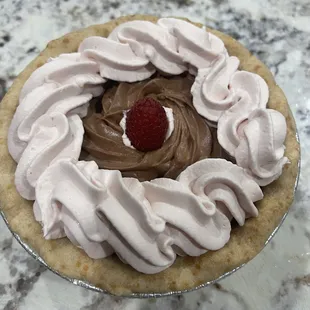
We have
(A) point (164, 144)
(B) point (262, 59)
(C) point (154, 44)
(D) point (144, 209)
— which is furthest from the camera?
(B) point (262, 59)

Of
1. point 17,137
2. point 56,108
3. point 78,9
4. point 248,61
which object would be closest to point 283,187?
point 248,61

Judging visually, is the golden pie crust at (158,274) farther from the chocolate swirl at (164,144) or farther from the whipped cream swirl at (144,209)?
the chocolate swirl at (164,144)

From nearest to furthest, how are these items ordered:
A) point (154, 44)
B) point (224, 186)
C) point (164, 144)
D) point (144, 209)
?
1. point (144, 209)
2. point (224, 186)
3. point (164, 144)
4. point (154, 44)

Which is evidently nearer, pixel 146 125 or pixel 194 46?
pixel 146 125

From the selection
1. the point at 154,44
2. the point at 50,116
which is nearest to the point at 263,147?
the point at 154,44

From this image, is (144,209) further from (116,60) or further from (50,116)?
(116,60)

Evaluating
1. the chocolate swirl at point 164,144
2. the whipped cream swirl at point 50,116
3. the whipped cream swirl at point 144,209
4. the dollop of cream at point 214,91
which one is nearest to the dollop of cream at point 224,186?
the whipped cream swirl at point 144,209

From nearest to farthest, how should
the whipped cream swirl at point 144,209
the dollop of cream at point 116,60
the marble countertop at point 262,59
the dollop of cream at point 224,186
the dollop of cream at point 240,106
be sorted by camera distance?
1. the whipped cream swirl at point 144,209
2. the dollop of cream at point 224,186
3. the dollop of cream at point 240,106
4. the dollop of cream at point 116,60
5. the marble countertop at point 262,59
